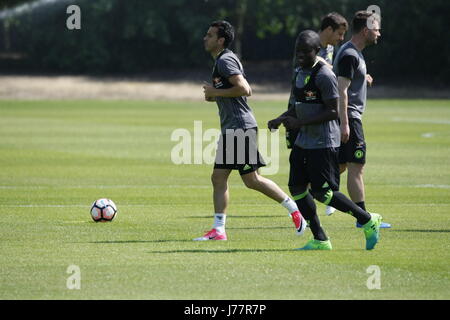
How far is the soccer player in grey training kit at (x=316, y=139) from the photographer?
31.4 ft

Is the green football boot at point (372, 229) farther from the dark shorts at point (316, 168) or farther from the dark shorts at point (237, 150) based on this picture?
the dark shorts at point (237, 150)

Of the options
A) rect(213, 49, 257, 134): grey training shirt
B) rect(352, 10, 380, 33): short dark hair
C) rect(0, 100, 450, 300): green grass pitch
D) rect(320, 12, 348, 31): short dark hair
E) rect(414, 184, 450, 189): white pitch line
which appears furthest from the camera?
rect(414, 184, 450, 189): white pitch line

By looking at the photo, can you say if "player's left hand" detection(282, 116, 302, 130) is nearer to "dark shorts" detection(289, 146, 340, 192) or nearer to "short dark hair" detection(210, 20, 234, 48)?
"dark shorts" detection(289, 146, 340, 192)

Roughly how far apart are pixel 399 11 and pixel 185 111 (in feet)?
74.1

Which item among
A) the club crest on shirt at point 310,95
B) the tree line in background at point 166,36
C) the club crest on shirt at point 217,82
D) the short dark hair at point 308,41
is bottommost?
the club crest on shirt at point 310,95

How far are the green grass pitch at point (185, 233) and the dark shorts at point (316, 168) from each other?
0.67m

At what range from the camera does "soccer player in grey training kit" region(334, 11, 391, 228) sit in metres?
11.0

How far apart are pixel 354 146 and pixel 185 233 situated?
86.5 inches

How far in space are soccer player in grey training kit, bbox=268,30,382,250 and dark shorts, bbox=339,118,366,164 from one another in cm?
174

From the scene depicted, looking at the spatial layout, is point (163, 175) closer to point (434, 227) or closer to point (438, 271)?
point (434, 227)

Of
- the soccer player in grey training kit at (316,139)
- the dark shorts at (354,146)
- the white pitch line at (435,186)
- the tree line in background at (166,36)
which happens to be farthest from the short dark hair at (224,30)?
the tree line in background at (166,36)

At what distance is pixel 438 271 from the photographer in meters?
8.87

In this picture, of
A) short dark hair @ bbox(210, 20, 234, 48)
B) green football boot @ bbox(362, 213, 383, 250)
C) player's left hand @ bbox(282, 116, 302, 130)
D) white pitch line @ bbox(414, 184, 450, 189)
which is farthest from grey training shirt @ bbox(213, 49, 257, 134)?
Result: white pitch line @ bbox(414, 184, 450, 189)
